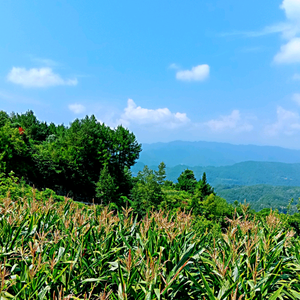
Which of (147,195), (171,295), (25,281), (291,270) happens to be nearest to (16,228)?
(25,281)

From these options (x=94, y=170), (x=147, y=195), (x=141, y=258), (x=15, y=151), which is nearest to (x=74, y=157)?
(x=94, y=170)

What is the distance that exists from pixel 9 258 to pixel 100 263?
103 cm

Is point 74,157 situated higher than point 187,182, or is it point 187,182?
point 74,157

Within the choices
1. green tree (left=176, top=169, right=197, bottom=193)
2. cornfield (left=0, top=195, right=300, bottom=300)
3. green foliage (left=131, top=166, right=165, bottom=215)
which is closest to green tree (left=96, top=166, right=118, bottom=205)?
green foliage (left=131, top=166, right=165, bottom=215)

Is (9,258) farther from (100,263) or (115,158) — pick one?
(115,158)

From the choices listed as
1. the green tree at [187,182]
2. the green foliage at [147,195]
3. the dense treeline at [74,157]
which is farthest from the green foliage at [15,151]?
the green tree at [187,182]

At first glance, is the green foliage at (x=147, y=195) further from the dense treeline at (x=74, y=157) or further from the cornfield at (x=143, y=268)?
the cornfield at (x=143, y=268)

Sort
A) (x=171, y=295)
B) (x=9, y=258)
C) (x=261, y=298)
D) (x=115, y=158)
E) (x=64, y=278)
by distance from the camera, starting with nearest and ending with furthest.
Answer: (x=261, y=298) < (x=171, y=295) < (x=64, y=278) < (x=9, y=258) < (x=115, y=158)

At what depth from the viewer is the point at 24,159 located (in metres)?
27.7

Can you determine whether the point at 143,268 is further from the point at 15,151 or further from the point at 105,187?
the point at 15,151

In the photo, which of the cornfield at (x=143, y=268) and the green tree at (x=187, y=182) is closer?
the cornfield at (x=143, y=268)

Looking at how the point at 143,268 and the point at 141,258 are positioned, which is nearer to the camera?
the point at 143,268

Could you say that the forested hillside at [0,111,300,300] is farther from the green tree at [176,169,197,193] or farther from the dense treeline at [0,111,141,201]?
the green tree at [176,169,197,193]

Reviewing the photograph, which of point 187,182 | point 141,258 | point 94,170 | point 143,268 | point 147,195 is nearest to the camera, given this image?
point 143,268
